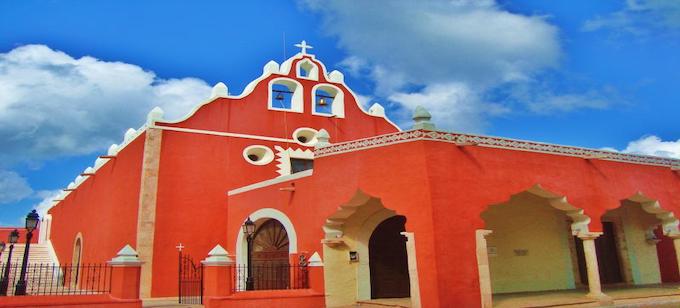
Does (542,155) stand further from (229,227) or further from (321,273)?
(229,227)

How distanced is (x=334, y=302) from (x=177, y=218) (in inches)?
198

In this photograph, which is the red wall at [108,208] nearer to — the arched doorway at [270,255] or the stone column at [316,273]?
the arched doorway at [270,255]

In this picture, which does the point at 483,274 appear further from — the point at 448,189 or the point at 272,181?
the point at 272,181

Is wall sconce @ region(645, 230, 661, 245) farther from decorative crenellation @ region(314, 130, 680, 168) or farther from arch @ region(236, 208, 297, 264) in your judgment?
arch @ region(236, 208, 297, 264)

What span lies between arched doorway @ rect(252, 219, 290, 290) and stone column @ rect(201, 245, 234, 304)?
2.60m

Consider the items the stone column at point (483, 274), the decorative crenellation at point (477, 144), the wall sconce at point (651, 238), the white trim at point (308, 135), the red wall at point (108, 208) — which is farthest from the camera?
the white trim at point (308, 135)

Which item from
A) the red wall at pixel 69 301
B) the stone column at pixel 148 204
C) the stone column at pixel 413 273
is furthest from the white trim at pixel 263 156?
the stone column at pixel 413 273

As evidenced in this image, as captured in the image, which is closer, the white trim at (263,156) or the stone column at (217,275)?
the stone column at (217,275)

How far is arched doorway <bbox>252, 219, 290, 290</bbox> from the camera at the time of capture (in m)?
12.3

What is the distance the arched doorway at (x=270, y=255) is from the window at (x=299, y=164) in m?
2.58

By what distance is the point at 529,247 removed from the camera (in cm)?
1267

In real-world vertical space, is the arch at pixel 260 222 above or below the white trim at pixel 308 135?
below

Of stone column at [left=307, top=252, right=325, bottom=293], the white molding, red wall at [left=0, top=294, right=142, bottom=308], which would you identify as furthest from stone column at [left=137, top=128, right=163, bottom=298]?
stone column at [left=307, top=252, right=325, bottom=293]

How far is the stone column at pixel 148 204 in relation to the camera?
12.5m
